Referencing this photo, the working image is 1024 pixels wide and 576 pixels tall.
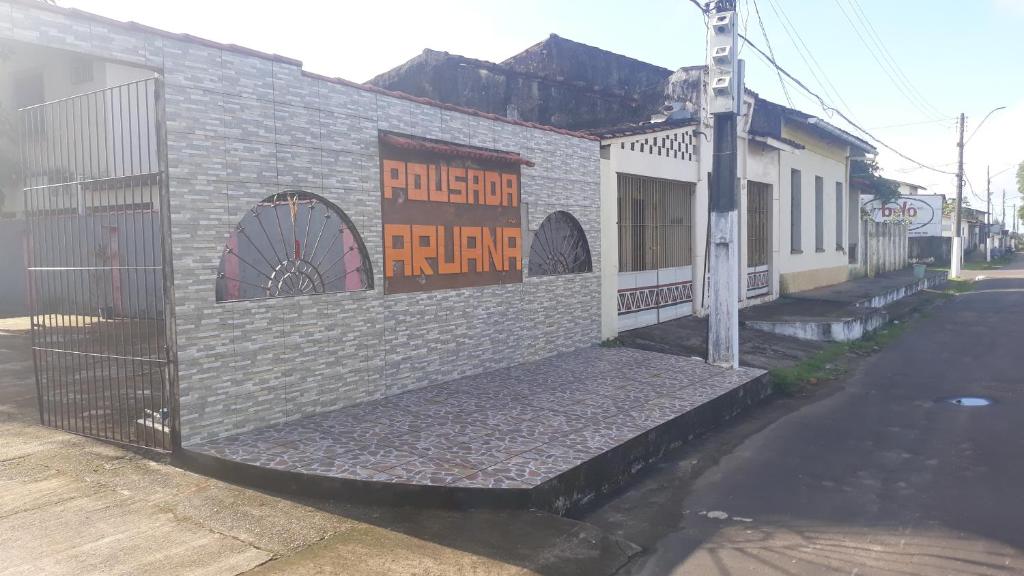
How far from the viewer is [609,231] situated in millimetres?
12242

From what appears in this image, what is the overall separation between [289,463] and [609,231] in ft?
25.6

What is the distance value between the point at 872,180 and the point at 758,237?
43.9 ft

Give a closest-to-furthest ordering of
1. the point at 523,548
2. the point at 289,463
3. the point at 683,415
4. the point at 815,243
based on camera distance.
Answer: the point at 523,548 → the point at 289,463 → the point at 683,415 → the point at 815,243

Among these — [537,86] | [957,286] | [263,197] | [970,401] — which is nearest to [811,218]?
[957,286]

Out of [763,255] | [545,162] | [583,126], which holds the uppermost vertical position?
[583,126]

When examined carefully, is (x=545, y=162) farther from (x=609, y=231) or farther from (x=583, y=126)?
(x=583, y=126)

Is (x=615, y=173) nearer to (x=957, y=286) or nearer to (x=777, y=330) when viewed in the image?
(x=777, y=330)

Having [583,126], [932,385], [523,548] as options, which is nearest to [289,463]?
[523,548]

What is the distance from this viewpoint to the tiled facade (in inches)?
236

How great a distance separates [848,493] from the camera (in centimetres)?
577

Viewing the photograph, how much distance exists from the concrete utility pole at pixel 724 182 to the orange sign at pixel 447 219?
9.52 ft

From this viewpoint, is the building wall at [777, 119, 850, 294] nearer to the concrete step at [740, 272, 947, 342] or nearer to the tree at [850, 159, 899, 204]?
the concrete step at [740, 272, 947, 342]

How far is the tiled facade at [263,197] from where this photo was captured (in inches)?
236

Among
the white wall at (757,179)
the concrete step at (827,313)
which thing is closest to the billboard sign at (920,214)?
the concrete step at (827,313)
